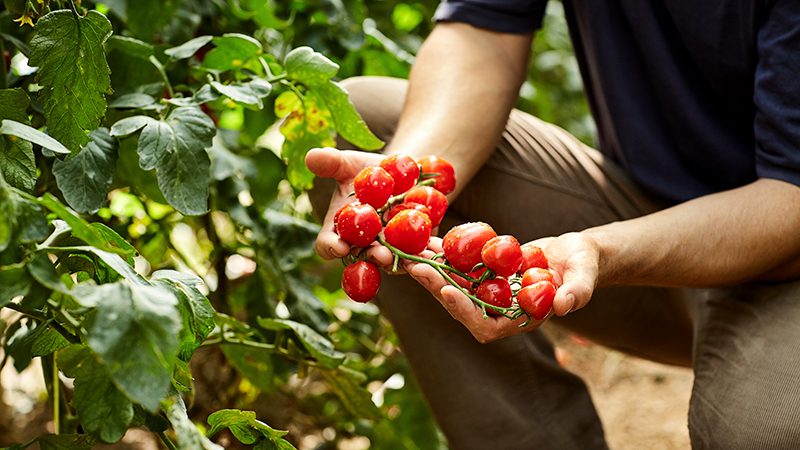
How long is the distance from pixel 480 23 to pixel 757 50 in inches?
16.6

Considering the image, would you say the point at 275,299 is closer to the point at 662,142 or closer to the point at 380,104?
the point at 380,104

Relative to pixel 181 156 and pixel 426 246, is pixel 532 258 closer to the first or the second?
pixel 426 246

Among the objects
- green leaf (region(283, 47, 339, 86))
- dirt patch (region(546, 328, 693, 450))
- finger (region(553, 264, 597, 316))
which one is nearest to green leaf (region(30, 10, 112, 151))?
green leaf (region(283, 47, 339, 86))

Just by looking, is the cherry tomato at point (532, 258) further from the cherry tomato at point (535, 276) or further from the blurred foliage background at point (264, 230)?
the blurred foliage background at point (264, 230)

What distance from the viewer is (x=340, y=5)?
1.52m

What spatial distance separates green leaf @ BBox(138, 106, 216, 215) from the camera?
1004 mm

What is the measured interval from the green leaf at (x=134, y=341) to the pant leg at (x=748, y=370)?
0.77 meters

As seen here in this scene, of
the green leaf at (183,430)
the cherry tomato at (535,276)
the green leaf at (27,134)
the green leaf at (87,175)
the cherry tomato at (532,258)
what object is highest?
the green leaf at (27,134)

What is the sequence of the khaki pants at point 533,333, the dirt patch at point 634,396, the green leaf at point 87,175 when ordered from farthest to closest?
the dirt patch at point 634,396 → the khaki pants at point 533,333 → the green leaf at point 87,175

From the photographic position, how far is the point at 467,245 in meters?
1.04

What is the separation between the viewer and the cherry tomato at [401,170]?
1149 millimetres

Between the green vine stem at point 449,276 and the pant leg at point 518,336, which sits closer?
the green vine stem at point 449,276

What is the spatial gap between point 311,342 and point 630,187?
602mm

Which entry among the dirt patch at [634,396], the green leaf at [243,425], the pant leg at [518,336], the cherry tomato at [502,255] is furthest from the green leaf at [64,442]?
the dirt patch at [634,396]
